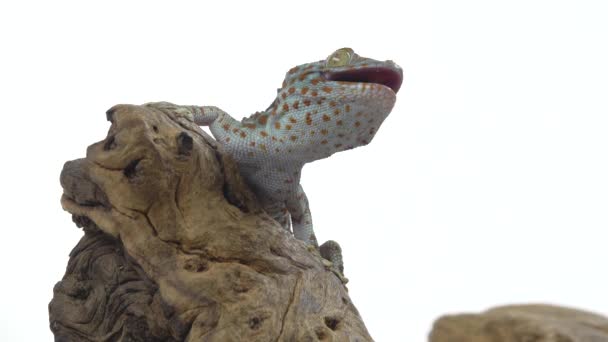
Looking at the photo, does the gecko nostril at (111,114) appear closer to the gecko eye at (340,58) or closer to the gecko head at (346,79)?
the gecko head at (346,79)

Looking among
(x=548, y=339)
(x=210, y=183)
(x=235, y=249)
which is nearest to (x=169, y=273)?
(x=235, y=249)

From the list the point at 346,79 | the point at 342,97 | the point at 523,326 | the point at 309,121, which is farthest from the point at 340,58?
the point at 523,326

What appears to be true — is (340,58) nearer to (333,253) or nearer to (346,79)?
(346,79)

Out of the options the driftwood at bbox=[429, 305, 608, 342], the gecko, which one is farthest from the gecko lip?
the driftwood at bbox=[429, 305, 608, 342]

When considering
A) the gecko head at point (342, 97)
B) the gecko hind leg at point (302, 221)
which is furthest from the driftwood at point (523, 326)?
the gecko hind leg at point (302, 221)

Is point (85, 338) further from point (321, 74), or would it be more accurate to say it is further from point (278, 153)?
point (321, 74)

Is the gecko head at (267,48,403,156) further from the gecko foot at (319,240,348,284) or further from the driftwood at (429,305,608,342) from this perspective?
the driftwood at (429,305,608,342)

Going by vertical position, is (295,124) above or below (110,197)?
above
